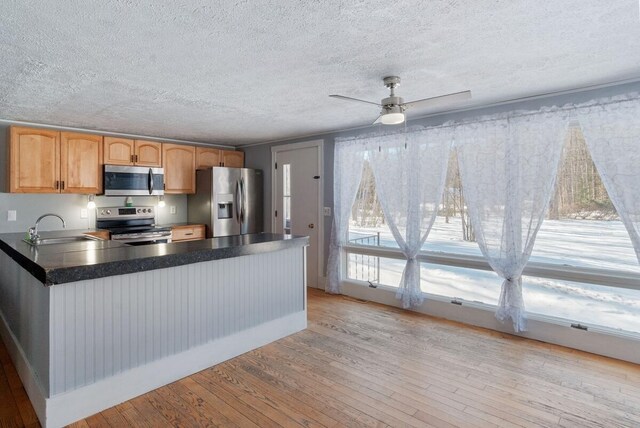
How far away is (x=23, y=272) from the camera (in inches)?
98.2

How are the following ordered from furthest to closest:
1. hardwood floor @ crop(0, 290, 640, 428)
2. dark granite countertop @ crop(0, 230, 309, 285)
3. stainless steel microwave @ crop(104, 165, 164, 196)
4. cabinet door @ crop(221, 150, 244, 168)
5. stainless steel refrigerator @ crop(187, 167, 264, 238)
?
cabinet door @ crop(221, 150, 244, 168) < stainless steel refrigerator @ crop(187, 167, 264, 238) < stainless steel microwave @ crop(104, 165, 164, 196) < hardwood floor @ crop(0, 290, 640, 428) < dark granite countertop @ crop(0, 230, 309, 285)

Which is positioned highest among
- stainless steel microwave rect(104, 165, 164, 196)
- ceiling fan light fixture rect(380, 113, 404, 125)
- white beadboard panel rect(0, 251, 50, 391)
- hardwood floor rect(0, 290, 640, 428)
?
ceiling fan light fixture rect(380, 113, 404, 125)

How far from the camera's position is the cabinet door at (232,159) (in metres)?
5.80

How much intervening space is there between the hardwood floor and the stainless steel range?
1.81 m

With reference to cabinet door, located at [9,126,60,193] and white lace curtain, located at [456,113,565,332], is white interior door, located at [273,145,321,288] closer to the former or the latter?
white lace curtain, located at [456,113,565,332]

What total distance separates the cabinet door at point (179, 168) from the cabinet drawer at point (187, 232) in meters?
0.57

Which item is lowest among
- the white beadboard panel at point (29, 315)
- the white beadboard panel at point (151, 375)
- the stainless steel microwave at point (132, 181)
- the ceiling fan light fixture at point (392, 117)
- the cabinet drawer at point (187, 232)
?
the white beadboard panel at point (151, 375)

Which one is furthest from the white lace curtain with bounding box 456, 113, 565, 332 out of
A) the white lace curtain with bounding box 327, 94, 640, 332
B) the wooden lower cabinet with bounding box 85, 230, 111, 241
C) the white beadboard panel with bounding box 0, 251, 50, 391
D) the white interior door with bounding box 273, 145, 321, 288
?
the wooden lower cabinet with bounding box 85, 230, 111, 241

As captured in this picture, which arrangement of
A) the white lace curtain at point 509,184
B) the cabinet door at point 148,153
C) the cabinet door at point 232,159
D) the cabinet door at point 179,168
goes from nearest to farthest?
the white lace curtain at point 509,184, the cabinet door at point 148,153, the cabinet door at point 179,168, the cabinet door at point 232,159

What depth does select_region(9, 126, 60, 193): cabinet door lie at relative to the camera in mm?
3879

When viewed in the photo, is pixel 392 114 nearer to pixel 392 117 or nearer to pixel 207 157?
pixel 392 117

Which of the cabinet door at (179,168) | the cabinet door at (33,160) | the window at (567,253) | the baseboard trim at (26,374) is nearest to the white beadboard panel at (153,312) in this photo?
the baseboard trim at (26,374)

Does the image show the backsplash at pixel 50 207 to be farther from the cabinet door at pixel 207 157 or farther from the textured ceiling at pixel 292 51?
A: the textured ceiling at pixel 292 51

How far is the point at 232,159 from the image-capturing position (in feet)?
19.4
